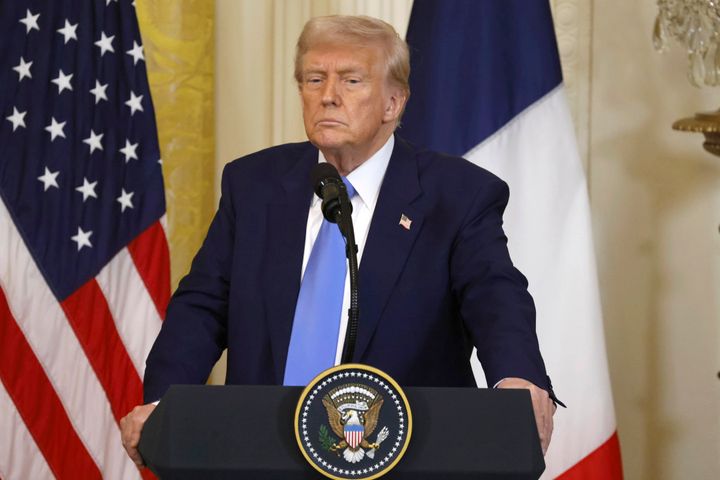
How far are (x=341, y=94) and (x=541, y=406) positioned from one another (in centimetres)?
87

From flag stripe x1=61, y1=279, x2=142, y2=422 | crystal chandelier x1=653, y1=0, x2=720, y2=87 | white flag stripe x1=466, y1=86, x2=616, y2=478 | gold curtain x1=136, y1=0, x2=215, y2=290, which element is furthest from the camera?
gold curtain x1=136, y1=0, x2=215, y2=290

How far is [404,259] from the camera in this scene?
8.15 feet

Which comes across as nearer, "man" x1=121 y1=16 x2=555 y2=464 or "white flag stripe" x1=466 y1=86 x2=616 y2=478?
"man" x1=121 y1=16 x2=555 y2=464

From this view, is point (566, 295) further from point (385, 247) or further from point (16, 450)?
point (16, 450)

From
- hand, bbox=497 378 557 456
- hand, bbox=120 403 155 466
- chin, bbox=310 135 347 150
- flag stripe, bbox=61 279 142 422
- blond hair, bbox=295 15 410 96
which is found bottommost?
flag stripe, bbox=61 279 142 422

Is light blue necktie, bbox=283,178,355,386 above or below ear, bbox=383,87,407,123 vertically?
below

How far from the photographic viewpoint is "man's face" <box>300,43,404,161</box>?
2.54 meters

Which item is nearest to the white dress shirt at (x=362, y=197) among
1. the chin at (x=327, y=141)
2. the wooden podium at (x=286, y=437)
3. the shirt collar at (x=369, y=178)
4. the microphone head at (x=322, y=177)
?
the shirt collar at (x=369, y=178)

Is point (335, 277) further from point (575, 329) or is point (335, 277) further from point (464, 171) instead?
point (575, 329)

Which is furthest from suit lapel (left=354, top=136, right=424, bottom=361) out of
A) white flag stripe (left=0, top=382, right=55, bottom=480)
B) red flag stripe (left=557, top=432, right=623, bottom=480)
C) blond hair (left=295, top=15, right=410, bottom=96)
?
white flag stripe (left=0, top=382, right=55, bottom=480)

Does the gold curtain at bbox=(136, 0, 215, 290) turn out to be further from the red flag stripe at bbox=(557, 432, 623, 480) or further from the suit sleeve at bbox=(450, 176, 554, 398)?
the suit sleeve at bbox=(450, 176, 554, 398)

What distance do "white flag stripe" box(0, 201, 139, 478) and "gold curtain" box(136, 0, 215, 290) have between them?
0.65 metres

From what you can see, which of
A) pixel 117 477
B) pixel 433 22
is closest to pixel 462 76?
pixel 433 22

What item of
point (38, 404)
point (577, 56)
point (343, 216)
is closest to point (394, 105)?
point (343, 216)
